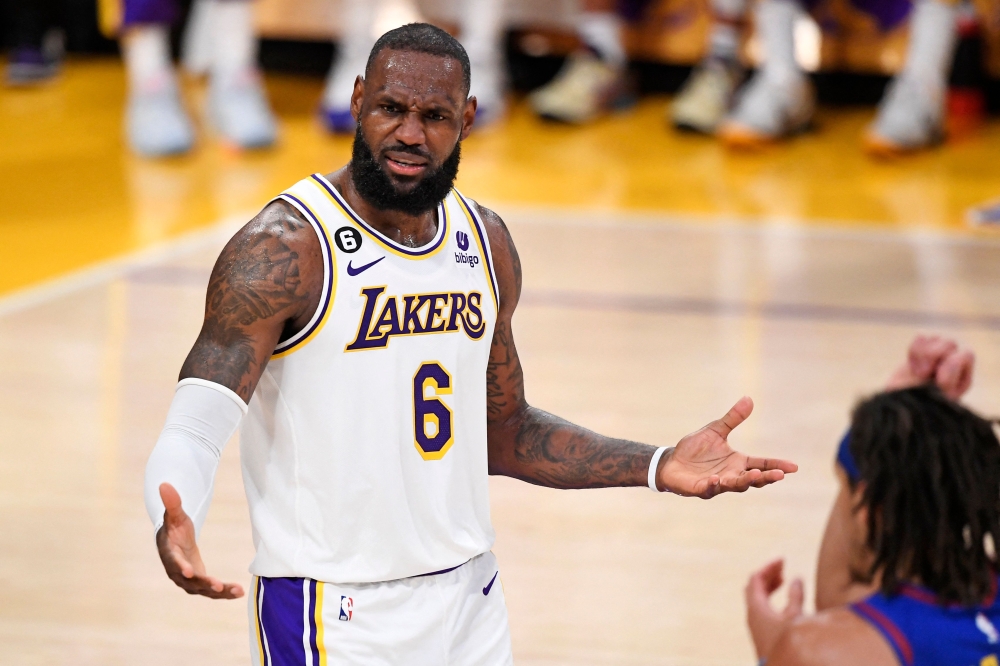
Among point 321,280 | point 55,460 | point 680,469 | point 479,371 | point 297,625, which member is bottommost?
point 55,460

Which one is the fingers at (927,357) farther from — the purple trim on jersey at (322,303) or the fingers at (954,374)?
the purple trim on jersey at (322,303)

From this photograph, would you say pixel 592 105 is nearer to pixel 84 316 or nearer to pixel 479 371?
pixel 84 316

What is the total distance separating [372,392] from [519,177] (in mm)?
5912

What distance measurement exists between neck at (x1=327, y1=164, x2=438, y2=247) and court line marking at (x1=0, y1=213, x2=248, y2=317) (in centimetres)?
377

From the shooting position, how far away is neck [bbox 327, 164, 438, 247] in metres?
2.40

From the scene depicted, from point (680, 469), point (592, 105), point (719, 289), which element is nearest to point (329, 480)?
point (680, 469)

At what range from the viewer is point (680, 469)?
249 cm

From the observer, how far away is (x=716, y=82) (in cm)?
893

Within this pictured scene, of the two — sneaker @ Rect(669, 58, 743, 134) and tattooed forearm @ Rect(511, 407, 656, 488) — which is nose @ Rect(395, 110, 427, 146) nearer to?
tattooed forearm @ Rect(511, 407, 656, 488)

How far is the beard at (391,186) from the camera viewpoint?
7.75ft

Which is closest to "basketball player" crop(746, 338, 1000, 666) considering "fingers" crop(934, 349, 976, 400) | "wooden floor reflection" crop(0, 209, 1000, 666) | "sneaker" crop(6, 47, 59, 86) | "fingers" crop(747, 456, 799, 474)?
"fingers" crop(747, 456, 799, 474)

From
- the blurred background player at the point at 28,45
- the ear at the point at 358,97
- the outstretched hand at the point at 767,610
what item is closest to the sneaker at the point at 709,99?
the blurred background player at the point at 28,45

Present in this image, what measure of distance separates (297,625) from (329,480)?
0.78 ft

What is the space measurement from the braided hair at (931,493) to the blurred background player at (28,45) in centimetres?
869
